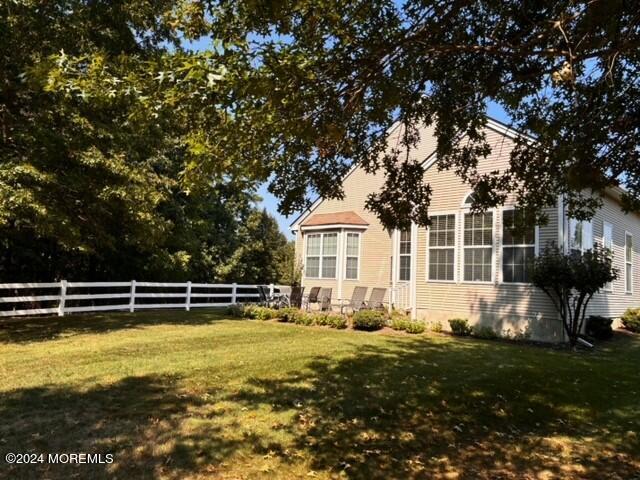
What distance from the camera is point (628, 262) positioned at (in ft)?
59.7

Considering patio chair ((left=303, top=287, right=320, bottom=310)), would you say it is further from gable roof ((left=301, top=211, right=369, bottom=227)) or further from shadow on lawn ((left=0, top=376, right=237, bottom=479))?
shadow on lawn ((left=0, top=376, right=237, bottom=479))

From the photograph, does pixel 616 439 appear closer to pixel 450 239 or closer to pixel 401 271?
pixel 450 239

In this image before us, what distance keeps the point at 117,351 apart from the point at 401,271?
1032 centimetres

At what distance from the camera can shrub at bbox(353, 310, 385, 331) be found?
13.8 m

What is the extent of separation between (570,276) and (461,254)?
3459 millimetres

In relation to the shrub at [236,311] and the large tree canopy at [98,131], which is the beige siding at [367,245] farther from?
the large tree canopy at [98,131]

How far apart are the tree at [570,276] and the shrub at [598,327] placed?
68.2 inches

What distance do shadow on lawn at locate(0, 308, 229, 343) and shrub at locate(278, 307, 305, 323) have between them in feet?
6.34

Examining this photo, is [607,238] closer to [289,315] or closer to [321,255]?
[321,255]

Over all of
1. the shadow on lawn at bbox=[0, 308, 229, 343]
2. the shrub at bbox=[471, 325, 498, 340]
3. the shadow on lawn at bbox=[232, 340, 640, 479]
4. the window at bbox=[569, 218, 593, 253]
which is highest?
the window at bbox=[569, 218, 593, 253]

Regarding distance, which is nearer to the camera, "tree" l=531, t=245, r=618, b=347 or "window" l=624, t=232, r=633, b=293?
"tree" l=531, t=245, r=618, b=347

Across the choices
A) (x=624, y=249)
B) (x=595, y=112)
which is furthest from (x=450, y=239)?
(x=595, y=112)

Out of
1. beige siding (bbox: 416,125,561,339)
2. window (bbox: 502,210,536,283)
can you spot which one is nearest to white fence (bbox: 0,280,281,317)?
beige siding (bbox: 416,125,561,339)

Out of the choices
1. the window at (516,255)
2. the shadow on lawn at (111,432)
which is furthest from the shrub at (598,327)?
the shadow on lawn at (111,432)
